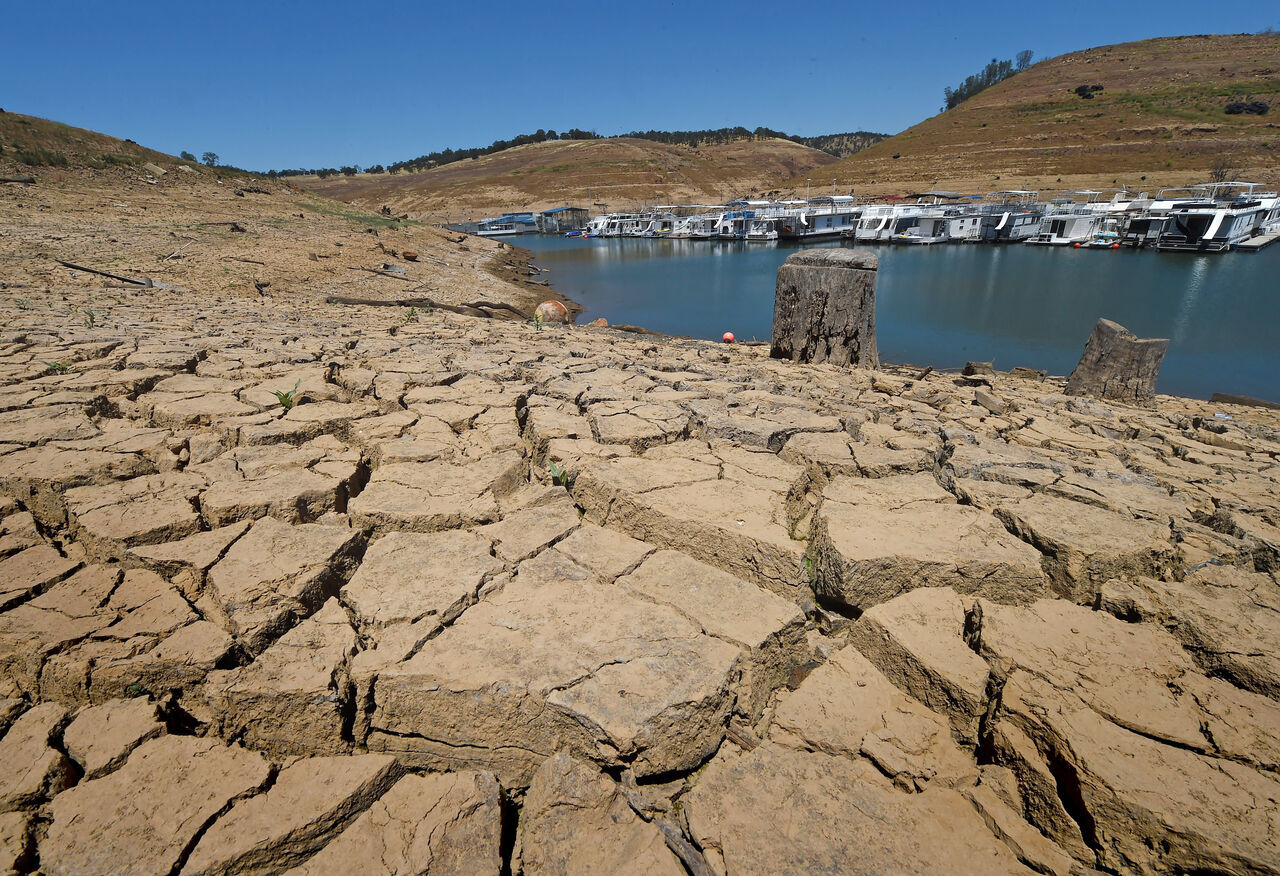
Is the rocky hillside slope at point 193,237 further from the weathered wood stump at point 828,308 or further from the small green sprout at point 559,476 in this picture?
the weathered wood stump at point 828,308

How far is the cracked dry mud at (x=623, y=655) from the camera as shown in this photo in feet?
3.63

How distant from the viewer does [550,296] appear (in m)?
15.8

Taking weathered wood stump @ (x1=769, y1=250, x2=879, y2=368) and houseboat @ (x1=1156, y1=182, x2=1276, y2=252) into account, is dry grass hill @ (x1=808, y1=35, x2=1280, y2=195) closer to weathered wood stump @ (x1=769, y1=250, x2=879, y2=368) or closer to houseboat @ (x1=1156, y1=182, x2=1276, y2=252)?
houseboat @ (x1=1156, y1=182, x2=1276, y2=252)

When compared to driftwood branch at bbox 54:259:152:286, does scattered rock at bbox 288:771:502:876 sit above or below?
below

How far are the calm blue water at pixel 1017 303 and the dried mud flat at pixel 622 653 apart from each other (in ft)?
31.3

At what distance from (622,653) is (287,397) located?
8.10 ft

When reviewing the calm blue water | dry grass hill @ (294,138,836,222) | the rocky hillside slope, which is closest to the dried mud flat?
the rocky hillside slope

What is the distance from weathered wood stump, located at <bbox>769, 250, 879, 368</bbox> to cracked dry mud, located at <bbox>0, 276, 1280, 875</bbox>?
284 cm

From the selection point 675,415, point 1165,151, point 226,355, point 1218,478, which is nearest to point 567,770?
point 675,415

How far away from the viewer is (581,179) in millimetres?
62094

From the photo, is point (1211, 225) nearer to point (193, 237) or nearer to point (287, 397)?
point (287, 397)

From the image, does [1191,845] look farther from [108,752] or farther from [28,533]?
[28,533]

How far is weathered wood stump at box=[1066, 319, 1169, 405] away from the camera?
193 inches

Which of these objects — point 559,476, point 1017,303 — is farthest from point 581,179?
point 559,476
